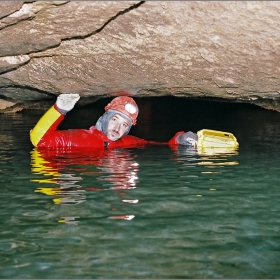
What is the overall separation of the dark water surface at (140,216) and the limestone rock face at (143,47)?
4.28 ft

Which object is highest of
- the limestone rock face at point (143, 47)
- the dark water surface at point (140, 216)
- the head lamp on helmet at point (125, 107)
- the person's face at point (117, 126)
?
the limestone rock face at point (143, 47)

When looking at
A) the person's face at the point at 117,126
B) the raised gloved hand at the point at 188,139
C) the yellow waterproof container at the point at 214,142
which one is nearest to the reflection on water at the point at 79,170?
the person's face at the point at 117,126

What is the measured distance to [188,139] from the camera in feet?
26.9

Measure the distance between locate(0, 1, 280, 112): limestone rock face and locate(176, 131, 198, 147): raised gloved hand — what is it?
819mm

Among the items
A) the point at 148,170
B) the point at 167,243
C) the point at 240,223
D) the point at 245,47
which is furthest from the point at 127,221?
the point at 245,47

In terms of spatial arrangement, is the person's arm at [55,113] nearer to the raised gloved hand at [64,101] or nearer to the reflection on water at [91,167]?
the raised gloved hand at [64,101]

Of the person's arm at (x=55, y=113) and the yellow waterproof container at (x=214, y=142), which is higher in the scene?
Answer: the person's arm at (x=55, y=113)

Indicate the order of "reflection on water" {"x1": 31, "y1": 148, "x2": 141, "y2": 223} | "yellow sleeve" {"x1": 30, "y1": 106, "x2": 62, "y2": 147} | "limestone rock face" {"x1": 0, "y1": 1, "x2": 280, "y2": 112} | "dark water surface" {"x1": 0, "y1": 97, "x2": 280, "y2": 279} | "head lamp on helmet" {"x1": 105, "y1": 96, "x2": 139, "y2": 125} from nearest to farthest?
1. "dark water surface" {"x1": 0, "y1": 97, "x2": 280, "y2": 279}
2. "reflection on water" {"x1": 31, "y1": 148, "x2": 141, "y2": 223}
3. "limestone rock face" {"x1": 0, "y1": 1, "x2": 280, "y2": 112}
4. "yellow sleeve" {"x1": 30, "y1": 106, "x2": 62, "y2": 147}
5. "head lamp on helmet" {"x1": 105, "y1": 96, "x2": 139, "y2": 125}

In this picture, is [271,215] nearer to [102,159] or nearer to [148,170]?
[148,170]

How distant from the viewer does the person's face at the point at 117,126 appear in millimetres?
7793

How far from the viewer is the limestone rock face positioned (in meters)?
5.25

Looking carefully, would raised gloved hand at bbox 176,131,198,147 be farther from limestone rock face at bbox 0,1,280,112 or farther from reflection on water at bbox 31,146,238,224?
limestone rock face at bbox 0,1,280,112

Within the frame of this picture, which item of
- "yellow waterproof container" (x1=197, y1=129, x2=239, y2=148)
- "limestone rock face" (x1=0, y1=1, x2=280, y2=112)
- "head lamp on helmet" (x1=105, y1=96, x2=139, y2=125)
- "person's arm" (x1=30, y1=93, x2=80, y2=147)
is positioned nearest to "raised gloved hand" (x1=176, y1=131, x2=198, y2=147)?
"yellow waterproof container" (x1=197, y1=129, x2=239, y2=148)

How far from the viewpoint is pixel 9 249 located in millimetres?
3262
